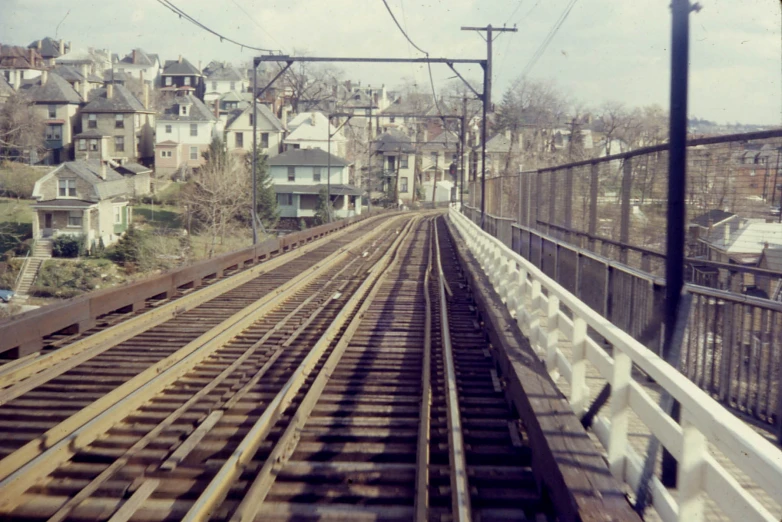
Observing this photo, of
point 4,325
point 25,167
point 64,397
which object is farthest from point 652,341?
point 25,167

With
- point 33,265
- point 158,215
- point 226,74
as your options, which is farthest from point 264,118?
point 226,74

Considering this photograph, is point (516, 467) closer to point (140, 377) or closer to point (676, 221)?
point (676, 221)

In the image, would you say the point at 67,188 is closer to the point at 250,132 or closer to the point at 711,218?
the point at 250,132

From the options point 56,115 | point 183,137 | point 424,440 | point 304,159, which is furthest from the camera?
point 183,137

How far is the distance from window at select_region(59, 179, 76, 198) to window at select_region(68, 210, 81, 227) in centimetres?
265

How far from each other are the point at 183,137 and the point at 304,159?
622 inches

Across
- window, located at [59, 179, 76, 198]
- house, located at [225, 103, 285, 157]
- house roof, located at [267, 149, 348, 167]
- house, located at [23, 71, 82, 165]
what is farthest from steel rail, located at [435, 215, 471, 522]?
house, located at [225, 103, 285, 157]

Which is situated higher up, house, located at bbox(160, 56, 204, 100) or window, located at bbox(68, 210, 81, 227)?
house, located at bbox(160, 56, 204, 100)

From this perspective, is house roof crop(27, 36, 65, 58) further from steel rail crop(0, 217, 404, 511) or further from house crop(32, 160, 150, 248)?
steel rail crop(0, 217, 404, 511)

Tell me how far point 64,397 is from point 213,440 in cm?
Result: 204

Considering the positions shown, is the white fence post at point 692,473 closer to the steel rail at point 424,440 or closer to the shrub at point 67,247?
the steel rail at point 424,440

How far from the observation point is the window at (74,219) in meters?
55.3

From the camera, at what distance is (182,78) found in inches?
5413

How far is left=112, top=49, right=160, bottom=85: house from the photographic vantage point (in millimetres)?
149125
